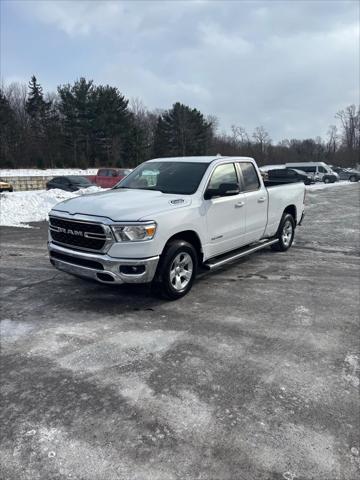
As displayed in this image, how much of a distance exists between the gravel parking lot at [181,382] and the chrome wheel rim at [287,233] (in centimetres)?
231

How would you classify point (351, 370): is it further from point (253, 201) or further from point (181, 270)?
point (253, 201)

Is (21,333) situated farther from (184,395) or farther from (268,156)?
(268,156)

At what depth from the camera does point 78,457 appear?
2465 millimetres

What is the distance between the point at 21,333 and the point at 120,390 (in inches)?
65.9

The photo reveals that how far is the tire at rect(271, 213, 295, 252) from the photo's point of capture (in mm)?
8023

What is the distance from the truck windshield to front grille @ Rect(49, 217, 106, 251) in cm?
143

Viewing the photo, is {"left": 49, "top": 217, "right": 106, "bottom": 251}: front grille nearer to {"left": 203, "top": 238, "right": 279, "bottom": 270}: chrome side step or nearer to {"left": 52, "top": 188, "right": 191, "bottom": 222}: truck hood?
{"left": 52, "top": 188, "right": 191, "bottom": 222}: truck hood

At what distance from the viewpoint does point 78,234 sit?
4.82 metres

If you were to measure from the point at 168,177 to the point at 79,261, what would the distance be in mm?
2026

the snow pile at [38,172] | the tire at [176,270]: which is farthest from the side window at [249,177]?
the snow pile at [38,172]

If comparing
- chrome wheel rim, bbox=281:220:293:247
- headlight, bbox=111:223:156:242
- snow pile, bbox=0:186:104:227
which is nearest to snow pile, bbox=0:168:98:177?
snow pile, bbox=0:186:104:227

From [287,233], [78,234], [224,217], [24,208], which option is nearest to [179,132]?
[24,208]

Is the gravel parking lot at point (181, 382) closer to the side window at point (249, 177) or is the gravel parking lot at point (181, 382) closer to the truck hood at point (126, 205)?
the truck hood at point (126, 205)

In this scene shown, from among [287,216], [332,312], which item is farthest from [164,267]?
[287,216]
